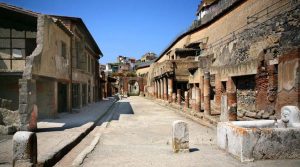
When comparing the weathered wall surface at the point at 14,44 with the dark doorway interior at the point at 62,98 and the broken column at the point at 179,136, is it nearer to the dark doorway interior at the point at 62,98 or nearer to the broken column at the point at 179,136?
the dark doorway interior at the point at 62,98

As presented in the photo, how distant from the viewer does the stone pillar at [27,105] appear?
969 centimetres

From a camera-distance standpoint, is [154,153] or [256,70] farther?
[256,70]

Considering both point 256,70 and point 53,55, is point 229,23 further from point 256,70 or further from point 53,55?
point 53,55

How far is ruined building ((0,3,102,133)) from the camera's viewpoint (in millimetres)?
10188

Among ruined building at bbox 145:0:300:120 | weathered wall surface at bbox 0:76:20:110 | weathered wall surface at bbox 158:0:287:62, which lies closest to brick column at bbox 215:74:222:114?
ruined building at bbox 145:0:300:120

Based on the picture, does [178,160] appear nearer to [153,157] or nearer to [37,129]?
[153,157]

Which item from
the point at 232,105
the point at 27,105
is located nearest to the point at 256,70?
the point at 232,105

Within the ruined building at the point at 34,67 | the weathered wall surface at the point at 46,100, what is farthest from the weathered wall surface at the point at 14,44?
the weathered wall surface at the point at 46,100

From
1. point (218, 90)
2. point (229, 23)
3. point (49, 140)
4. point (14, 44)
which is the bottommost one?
point (49, 140)

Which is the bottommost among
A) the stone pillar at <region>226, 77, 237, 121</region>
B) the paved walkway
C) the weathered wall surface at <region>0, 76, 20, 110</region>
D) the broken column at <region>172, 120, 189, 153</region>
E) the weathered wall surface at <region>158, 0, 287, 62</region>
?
the paved walkway

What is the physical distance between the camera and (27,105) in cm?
975

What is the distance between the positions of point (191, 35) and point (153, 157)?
36757mm

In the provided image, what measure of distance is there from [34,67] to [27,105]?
179 centimetres

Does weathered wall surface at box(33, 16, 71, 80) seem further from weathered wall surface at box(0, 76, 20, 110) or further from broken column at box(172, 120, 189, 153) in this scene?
broken column at box(172, 120, 189, 153)
